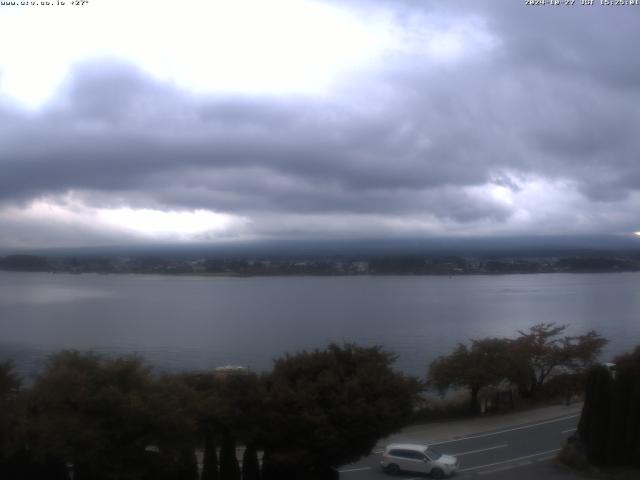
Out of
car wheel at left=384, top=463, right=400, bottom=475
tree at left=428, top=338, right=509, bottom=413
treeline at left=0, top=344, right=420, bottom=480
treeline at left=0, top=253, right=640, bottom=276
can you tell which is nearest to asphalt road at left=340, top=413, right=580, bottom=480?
car wheel at left=384, top=463, right=400, bottom=475

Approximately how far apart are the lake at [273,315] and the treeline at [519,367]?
722cm

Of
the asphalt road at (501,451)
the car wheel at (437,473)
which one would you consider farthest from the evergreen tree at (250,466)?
the car wheel at (437,473)

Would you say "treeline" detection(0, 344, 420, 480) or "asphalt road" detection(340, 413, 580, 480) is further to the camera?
"asphalt road" detection(340, 413, 580, 480)

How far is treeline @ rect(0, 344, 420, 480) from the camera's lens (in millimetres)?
11305

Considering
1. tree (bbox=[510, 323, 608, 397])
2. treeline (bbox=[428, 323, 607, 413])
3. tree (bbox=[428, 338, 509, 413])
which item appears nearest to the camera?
tree (bbox=[428, 338, 509, 413])

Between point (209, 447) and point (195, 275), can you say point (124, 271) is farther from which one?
point (209, 447)

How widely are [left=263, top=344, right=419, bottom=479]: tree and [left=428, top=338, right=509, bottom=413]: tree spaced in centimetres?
1182

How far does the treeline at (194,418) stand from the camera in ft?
37.1

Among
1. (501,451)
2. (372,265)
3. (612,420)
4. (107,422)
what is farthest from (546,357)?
(372,265)

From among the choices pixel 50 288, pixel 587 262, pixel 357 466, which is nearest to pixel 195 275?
pixel 50 288

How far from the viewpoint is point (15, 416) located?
11555 mm

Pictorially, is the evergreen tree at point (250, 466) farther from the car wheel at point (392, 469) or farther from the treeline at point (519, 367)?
the treeline at point (519, 367)

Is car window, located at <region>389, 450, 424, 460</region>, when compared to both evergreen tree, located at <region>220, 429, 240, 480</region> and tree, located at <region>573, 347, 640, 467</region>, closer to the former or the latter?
tree, located at <region>573, 347, 640, 467</region>

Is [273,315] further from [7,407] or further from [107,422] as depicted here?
[107,422]
